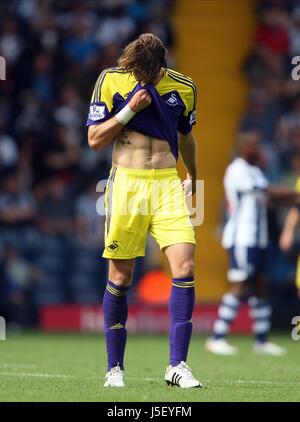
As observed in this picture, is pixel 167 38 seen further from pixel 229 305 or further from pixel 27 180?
pixel 229 305

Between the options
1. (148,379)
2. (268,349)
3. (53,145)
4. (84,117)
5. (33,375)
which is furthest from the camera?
(84,117)

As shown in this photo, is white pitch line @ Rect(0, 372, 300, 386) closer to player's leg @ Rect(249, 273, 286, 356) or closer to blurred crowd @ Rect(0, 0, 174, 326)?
player's leg @ Rect(249, 273, 286, 356)

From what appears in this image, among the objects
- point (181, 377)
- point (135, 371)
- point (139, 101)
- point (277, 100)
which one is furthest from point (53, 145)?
point (181, 377)

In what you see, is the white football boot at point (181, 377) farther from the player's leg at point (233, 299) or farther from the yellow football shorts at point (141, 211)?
the player's leg at point (233, 299)

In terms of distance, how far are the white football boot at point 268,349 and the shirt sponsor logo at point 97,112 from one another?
534 cm

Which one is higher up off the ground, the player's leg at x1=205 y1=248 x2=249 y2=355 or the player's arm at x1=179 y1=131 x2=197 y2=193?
the player's arm at x1=179 y1=131 x2=197 y2=193

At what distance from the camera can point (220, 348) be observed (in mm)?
12562

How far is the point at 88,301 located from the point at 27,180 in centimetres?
244

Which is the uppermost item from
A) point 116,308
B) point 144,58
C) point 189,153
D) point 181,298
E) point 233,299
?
point 144,58

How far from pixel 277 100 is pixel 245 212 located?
6182 millimetres

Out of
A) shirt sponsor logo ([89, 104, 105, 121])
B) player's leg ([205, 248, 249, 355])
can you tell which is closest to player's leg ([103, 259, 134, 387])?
shirt sponsor logo ([89, 104, 105, 121])

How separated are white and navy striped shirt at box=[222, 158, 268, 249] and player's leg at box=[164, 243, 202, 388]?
544 centimetres

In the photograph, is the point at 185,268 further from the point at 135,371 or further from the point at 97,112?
the point at 135,371

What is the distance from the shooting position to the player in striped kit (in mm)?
12969
